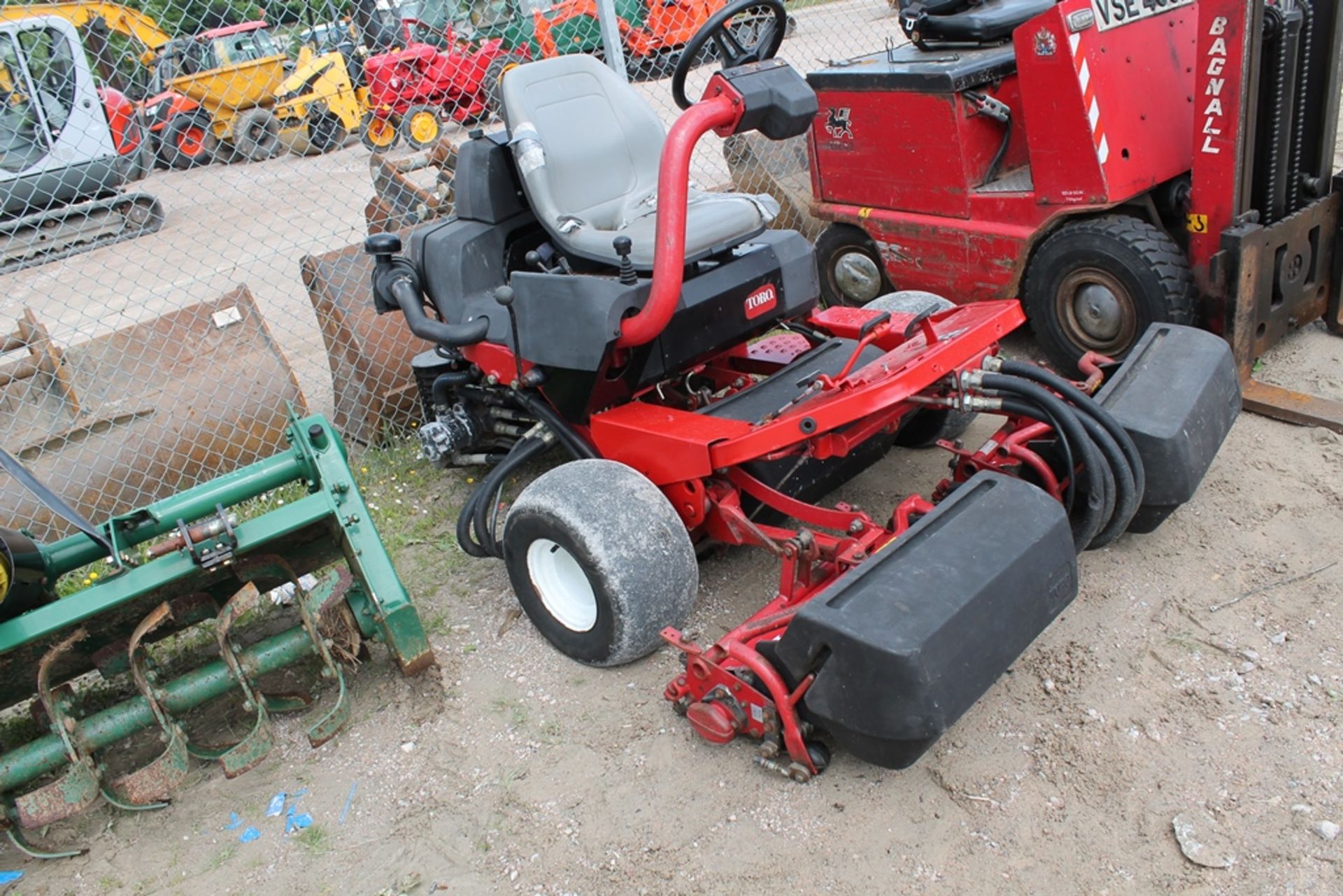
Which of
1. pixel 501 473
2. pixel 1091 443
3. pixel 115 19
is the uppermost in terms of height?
pixel 115 19

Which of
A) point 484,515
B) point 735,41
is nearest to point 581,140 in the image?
point 735,41

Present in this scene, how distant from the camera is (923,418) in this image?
3838 mm

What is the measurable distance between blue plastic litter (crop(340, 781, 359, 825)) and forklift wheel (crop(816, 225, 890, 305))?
300cm

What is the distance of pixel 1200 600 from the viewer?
2975mm

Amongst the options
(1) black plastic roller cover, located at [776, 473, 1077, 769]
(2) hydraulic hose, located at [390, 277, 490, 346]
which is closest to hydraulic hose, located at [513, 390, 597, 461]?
(2) hydraulic hose, located at [390, 277, 490, 346]

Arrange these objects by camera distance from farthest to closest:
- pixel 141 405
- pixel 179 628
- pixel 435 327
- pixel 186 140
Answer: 1. pixel 186 140
2. pixel 141 405
3. pixel 435 327
4. pixel 179 628

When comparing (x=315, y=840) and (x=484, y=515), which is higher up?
(x=484, y=515)

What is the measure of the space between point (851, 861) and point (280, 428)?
3.02m

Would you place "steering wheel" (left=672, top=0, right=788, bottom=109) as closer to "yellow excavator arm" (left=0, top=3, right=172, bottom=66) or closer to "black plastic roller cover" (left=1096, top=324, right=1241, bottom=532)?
"black plastic roller cover" (left=1096, top=324, right=1241, bottom=532)

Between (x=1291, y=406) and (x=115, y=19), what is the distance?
17121 millimetres

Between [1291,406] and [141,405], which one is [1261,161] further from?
[141,405]

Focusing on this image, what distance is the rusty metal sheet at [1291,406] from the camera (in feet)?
12.2

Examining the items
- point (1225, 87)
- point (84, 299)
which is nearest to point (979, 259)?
point (1225, 87)

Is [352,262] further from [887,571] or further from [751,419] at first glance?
[887,571]
